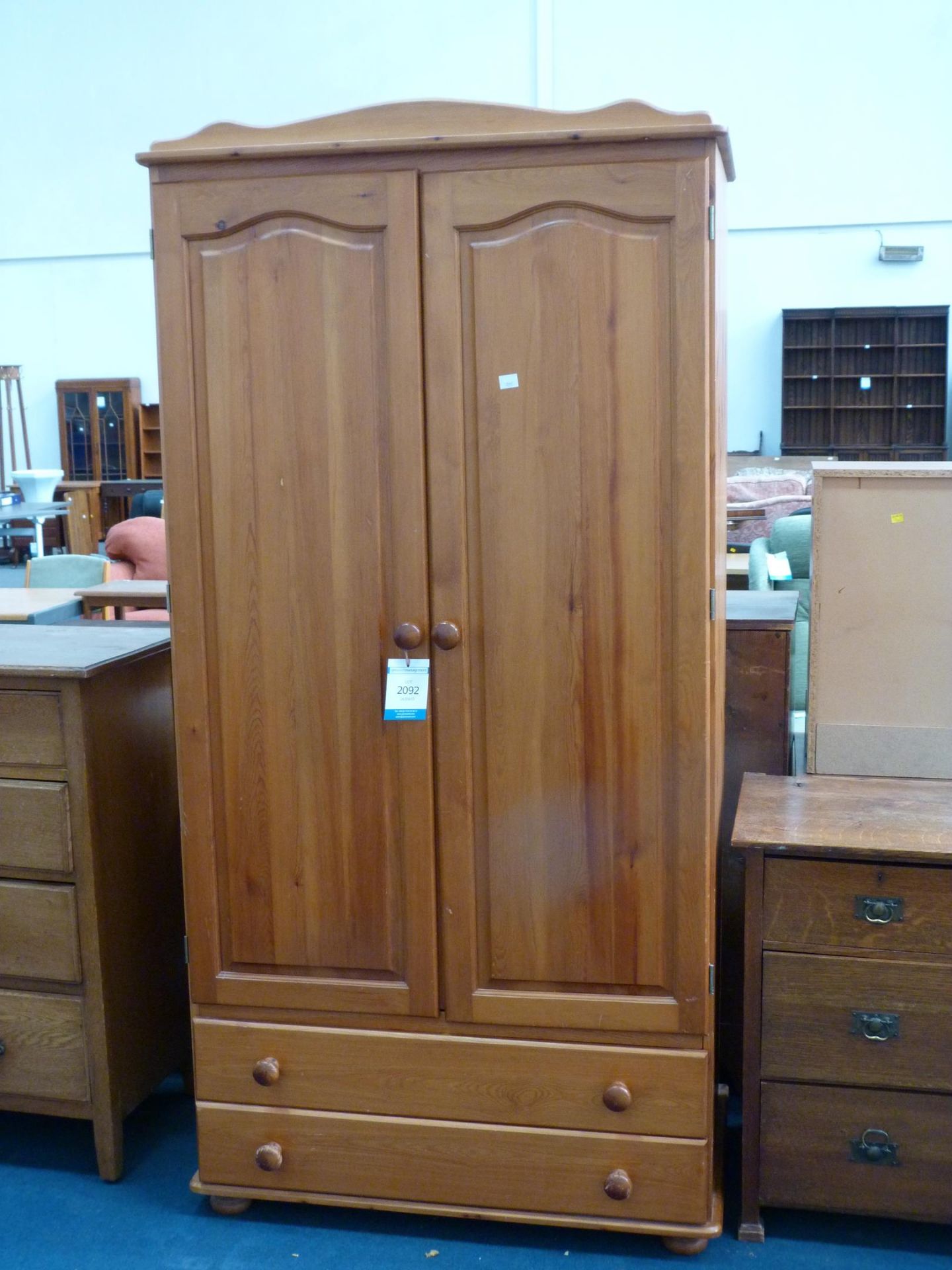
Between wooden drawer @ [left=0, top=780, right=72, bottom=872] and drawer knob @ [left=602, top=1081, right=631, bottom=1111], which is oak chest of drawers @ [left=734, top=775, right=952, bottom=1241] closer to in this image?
drawer knob @ [left=602, top=1081, right=631, bottom=1111]

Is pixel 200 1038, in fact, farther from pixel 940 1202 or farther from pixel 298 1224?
pixel 940 1202

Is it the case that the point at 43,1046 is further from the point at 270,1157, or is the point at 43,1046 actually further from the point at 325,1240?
the point at 325,1240

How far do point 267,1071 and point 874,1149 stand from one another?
1067mm

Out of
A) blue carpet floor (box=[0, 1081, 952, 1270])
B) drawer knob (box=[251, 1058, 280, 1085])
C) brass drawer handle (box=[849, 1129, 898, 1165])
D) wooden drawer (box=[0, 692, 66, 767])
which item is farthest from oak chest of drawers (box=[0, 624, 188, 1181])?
brass drawer handle (box=[849, 1129, 898, 1165])

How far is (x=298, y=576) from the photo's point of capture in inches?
78.5

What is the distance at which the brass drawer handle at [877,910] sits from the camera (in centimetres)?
196

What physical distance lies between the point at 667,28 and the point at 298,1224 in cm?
1109

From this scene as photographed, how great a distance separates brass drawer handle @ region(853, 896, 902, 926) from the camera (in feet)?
6.43

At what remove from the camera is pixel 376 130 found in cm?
185

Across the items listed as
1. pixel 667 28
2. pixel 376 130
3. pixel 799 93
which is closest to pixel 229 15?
pixel 667 28

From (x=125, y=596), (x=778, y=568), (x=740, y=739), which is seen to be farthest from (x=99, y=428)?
(x=740, y=739)

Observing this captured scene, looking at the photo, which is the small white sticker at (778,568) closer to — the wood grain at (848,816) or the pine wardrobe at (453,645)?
the wood grain at (848,816)

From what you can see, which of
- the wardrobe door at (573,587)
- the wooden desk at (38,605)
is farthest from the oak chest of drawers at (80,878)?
the wooden desk at (38,605)

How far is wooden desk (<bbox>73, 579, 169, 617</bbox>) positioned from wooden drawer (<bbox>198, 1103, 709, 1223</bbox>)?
2.58 m
